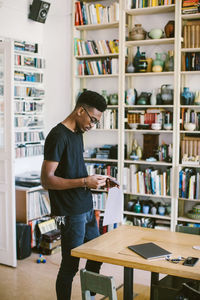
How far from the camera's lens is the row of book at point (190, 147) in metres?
4.59

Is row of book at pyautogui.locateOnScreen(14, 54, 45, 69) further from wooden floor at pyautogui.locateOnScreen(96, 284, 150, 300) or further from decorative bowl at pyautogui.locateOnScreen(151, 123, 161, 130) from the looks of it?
wooden floor at pyautogui.locateOnScreen(96, 284, 150, 300)

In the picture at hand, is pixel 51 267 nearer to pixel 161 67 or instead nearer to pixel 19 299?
pixel 19 299

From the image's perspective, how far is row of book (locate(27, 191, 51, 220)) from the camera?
4.71m

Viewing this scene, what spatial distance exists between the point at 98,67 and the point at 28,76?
905mm

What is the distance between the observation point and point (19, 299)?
3.47 metres

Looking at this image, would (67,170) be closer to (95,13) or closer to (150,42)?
(150,42)

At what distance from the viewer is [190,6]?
4.47m

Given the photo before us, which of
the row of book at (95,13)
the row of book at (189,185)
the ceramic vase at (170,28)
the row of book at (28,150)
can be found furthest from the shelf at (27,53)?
the row of book at (189,185)

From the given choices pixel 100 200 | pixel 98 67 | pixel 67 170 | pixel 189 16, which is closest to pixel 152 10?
pixel 189 16

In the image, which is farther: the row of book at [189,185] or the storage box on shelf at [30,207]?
the storage box on shelf at [30,207]

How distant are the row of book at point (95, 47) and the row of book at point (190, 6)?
89cm

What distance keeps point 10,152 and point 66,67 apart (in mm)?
1777

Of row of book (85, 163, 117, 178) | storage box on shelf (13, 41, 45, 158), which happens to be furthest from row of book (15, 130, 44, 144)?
row of book (85, 163, 117, 178)

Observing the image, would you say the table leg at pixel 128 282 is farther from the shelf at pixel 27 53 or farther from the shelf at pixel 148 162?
the shelf at pixel 27 53
